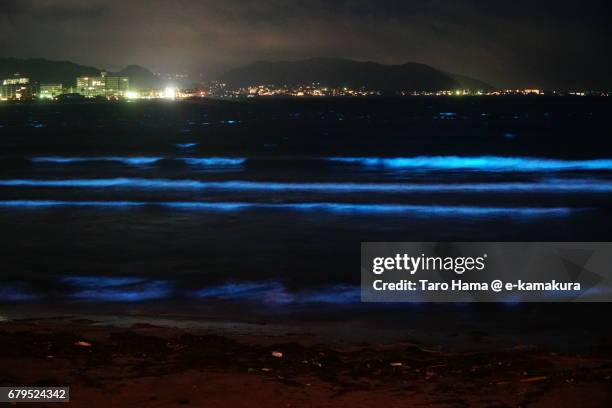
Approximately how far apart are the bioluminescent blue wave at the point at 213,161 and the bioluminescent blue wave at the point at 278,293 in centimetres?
2840

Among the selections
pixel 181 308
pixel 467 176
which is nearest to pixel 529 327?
pixel 181 308

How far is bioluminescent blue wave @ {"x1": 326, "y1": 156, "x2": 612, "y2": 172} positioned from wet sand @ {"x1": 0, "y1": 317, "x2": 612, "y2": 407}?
29.5m

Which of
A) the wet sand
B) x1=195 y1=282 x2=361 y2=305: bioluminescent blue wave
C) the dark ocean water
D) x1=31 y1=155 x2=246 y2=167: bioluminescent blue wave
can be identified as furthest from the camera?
x1=31 y1=155 x2=246 y2=167: bioluminescent blue wave

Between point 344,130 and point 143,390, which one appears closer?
point 143,390

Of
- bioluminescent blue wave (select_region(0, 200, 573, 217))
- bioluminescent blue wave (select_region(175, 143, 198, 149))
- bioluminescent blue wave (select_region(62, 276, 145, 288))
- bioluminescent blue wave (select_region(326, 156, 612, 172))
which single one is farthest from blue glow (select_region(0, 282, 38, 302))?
bioluminescent blue wave (select_region(175, 143, 198, 149))

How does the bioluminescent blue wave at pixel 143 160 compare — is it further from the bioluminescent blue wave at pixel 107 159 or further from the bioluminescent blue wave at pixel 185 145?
the bioluminescent blue wave at pixel 185 145

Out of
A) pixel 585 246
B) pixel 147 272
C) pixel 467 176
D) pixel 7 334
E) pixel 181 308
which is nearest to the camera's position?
pixel 7 334

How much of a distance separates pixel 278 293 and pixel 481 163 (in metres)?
31.2

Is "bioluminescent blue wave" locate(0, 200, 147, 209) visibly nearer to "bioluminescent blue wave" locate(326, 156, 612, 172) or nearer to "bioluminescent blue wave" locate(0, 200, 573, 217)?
"bioluminescent blue wave" locate(0, 200, 573, 217)

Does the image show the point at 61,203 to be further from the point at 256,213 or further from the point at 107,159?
the point at 107,159

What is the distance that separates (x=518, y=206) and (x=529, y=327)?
13833 mm

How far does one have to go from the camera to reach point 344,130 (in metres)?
72.2

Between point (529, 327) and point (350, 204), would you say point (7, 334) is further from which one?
point (350, 204)

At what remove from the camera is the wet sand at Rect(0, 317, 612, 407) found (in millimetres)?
6227
